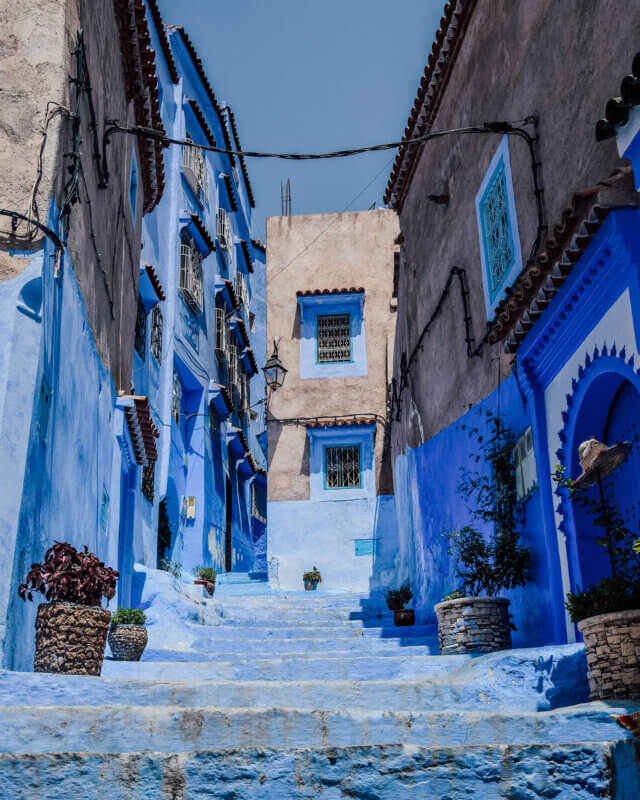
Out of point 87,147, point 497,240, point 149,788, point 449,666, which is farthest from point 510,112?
point 149,788

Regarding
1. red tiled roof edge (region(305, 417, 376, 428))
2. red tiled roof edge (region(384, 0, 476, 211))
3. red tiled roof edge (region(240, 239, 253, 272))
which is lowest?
red tiled roof edge (region(305, 417, 376, 428))

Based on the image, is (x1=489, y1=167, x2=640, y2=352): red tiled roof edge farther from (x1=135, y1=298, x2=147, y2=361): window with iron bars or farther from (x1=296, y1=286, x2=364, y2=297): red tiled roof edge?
(x1=296, y1=286, x2=364, y2=297): red tiled roof edge

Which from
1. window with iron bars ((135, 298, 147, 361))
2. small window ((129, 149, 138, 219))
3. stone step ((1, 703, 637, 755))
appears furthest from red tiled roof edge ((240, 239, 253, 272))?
stone step ((1, 703, 637, 755))

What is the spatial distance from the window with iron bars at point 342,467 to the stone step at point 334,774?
17212mm

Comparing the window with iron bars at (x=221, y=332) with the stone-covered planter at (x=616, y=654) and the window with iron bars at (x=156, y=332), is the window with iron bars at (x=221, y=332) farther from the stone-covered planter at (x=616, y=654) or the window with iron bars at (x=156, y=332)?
the stone-covered planter at (x=616, y=654)

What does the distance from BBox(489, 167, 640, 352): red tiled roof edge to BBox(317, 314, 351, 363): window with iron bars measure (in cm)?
1302

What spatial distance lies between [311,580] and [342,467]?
9.57 ft

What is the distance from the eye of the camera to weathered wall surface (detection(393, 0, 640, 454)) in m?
7.78

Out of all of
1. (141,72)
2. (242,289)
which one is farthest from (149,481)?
(242,289)

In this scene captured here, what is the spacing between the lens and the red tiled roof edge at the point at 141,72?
11.1m

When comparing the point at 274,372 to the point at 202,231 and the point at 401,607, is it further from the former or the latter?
the point at 401,607

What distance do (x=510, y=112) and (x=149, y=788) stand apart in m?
8.44

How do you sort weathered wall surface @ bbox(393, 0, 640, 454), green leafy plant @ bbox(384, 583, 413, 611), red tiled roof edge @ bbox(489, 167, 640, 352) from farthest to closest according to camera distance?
green leafy plant @ bbox(384, 583, 413, 611)
weathered wall surface @ bbox(393, 0, 640, 454)
red tiled roof edge @ bbox(489, 167, 640, 352)

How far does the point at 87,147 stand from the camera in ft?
29.9
